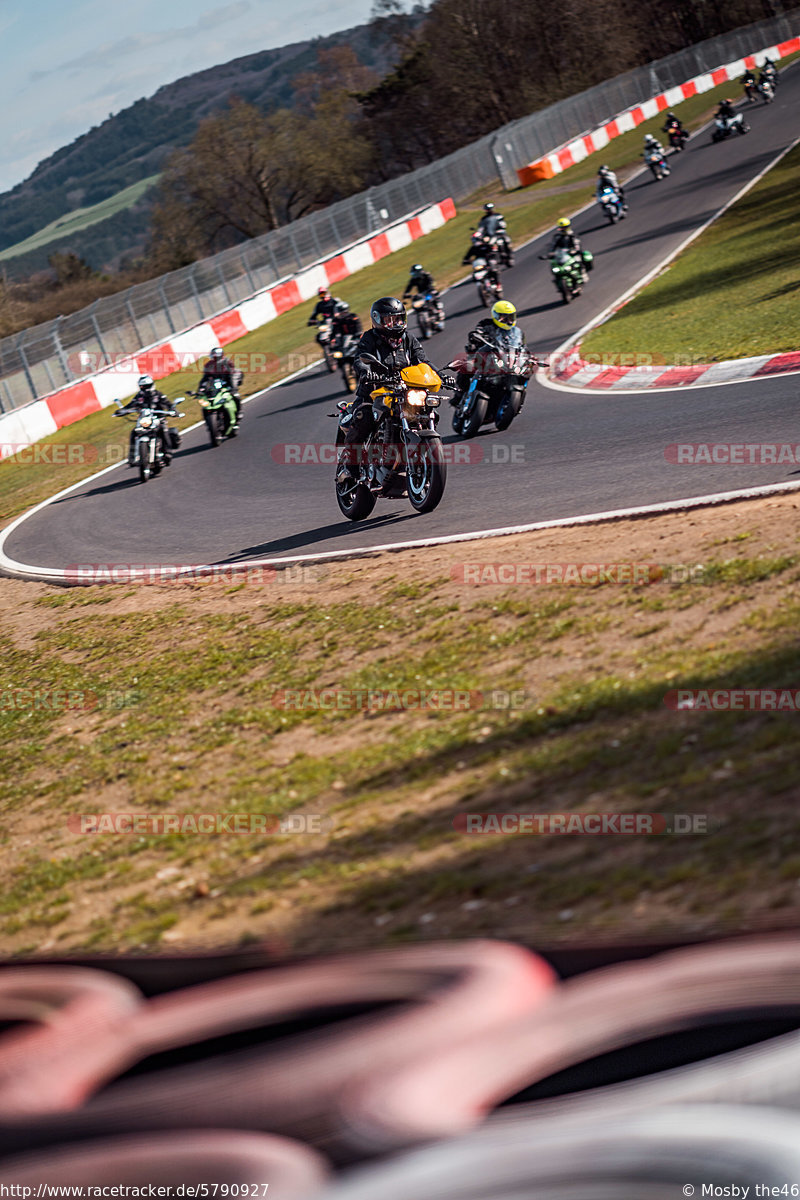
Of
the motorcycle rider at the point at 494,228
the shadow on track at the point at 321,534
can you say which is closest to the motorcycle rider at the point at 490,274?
the motorcycle rider at the point at 494,228

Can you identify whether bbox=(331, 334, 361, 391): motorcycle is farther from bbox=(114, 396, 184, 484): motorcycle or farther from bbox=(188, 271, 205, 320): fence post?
bbox=(188, 271, 205, 320): fence post

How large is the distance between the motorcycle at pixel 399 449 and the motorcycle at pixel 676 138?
3774 centimetres

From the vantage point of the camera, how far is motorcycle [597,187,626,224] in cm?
3312

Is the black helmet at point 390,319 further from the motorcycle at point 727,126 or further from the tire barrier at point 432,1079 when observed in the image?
the motorcycle at point 727,126

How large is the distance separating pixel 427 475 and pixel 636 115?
177 feet

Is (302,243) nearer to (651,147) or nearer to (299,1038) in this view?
(651,147)

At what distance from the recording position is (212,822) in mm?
6164

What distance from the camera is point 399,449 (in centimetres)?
1149

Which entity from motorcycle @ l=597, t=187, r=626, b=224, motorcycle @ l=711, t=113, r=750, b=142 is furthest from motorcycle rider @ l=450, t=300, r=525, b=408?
motorcycle @ l=711, t=113, r=750, b=142

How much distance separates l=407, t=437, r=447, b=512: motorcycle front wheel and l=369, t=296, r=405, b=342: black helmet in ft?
3.52

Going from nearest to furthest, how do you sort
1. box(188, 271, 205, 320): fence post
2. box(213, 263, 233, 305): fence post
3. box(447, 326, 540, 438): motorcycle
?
box(447, 326, 540, 438): motorcycle
box(188, 271, 205, 320): fence post
box(213, 263, 233, 305): fence post

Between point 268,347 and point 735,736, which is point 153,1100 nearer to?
point 735,736

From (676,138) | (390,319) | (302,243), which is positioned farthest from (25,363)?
(676,138)

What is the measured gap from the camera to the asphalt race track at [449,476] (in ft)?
36.8
